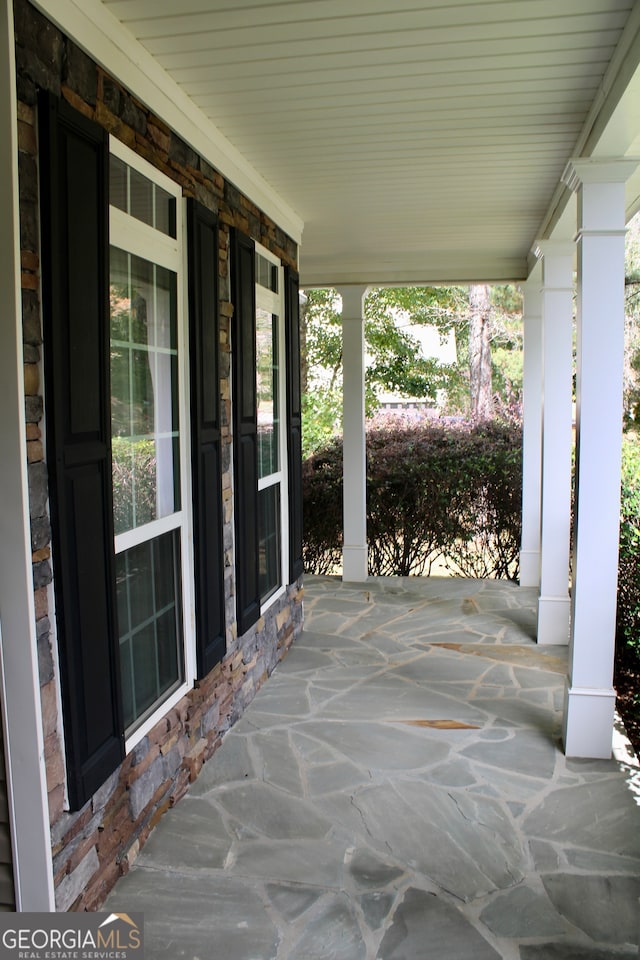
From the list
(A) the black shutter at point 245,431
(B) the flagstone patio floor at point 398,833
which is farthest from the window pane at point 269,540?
(B) the flagstone patio floor at point 398,833

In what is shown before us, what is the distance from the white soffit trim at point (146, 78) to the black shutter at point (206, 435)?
346mm

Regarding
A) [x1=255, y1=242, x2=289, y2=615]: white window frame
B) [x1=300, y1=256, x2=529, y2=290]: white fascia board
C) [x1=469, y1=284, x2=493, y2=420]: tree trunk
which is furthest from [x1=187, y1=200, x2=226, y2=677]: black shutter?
[x1=469, y1=284, x2=493, y2=420]: tree trunk

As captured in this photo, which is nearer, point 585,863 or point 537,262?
point 585,863

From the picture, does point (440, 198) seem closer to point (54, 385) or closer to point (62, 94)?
point (62, 94)

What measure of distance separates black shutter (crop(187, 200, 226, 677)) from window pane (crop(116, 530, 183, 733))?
0.14m

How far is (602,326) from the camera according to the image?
3379 millimetres

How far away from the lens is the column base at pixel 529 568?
6844mm

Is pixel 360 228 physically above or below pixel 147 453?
above

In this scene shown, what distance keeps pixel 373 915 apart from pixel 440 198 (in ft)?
13.4

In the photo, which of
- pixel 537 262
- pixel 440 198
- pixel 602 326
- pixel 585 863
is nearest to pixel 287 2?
pixel 602 326

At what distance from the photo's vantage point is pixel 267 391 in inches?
185

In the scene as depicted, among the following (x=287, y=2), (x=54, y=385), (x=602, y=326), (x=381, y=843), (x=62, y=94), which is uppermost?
(x=287, y=2)

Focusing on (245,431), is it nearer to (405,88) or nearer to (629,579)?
(405,88)

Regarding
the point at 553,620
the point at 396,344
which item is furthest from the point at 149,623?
the point at 396,344
